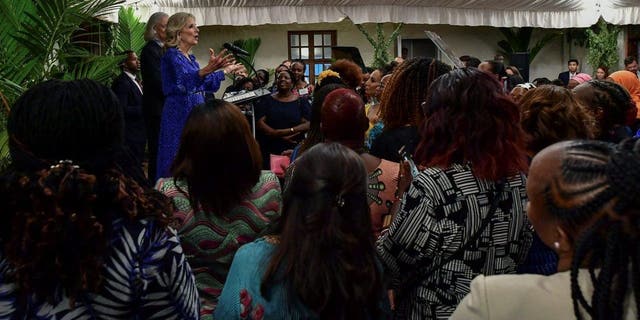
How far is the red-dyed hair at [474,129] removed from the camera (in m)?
2.83

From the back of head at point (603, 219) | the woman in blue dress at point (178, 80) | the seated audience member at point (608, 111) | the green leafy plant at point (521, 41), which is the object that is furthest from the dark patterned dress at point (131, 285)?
the green leafy plant at point (521, 41)

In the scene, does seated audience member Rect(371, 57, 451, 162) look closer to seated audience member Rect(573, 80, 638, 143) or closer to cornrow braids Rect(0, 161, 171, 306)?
seated audience member Rect(573, 80, 638, 143)

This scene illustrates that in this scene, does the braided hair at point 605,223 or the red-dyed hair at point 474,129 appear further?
the red-dyed hair at point 474,129

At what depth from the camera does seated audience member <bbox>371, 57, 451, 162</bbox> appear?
3.82 meters

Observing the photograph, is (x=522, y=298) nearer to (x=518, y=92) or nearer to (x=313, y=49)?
(x=518, y=92)

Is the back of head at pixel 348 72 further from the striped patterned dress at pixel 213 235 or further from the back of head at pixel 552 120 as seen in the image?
the striped patterned dress at pixel 213 235

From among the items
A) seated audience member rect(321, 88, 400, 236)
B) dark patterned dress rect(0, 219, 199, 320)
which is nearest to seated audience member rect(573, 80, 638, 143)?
seated audience member rect(321, 88, 400, 236)

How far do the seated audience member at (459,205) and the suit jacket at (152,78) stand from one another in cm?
404

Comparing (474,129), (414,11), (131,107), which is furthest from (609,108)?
(414,11)

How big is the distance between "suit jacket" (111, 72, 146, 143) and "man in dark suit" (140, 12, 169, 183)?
135cm

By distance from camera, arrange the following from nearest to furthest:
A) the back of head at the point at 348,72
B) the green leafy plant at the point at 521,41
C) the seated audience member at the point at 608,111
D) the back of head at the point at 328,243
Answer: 1. the back of head at the point at 328,243
2. the seated audience member at the point at 608,111
3. the back of head at the point at 348,72
4. the green leafy plant at the point at 521,41

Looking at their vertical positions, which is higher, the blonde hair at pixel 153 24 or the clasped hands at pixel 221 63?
the blonde hair at pixel 153 24

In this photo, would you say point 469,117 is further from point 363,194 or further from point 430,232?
point 363,194

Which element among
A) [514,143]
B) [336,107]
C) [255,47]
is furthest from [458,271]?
[255,47]
